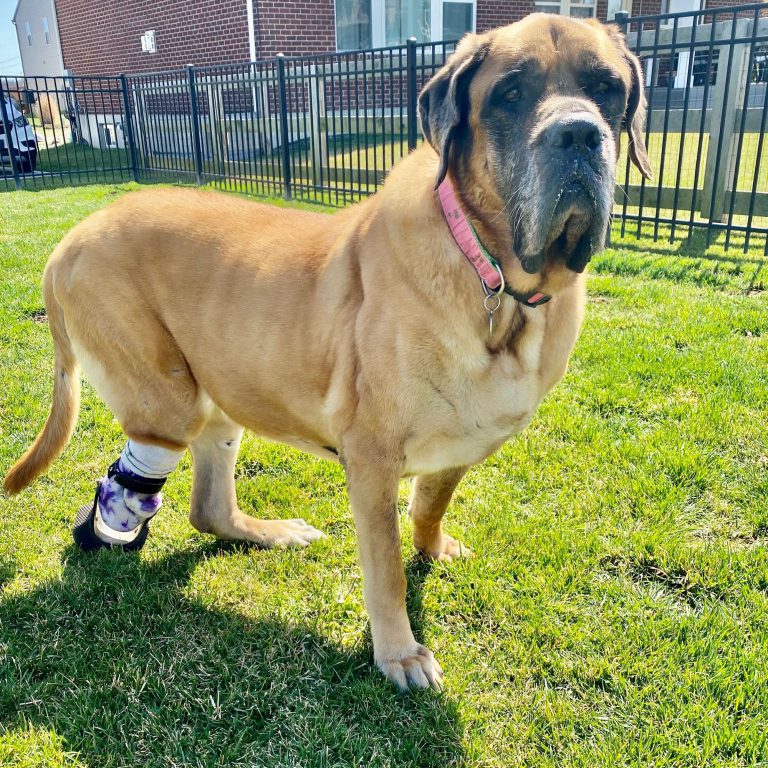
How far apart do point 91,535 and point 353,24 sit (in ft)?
49.5

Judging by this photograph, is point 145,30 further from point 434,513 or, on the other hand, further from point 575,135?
point 575,135

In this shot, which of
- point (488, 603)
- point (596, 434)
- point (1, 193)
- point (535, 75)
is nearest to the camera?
point (535, 75)

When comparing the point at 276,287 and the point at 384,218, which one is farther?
the point at 276,287

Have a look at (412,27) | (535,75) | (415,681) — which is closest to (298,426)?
(415,681)

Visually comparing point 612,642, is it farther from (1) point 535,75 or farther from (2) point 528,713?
(1) point 535,75

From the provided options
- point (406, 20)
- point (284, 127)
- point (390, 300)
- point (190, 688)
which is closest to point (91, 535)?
point (190, 688)

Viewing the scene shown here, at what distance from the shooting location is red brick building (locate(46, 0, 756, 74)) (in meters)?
14.6

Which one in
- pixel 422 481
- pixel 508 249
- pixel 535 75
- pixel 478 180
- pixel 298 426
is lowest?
pixel 422 481

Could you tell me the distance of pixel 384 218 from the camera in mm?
2361

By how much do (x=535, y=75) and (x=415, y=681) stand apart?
193 cm

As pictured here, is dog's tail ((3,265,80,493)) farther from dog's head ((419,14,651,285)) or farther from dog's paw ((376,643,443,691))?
dog's head ((419,14,651,285))

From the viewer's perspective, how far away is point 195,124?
13062 mm

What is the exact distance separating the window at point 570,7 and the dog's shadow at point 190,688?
19.0 m

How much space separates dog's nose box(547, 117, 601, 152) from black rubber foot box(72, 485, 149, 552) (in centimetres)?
220
